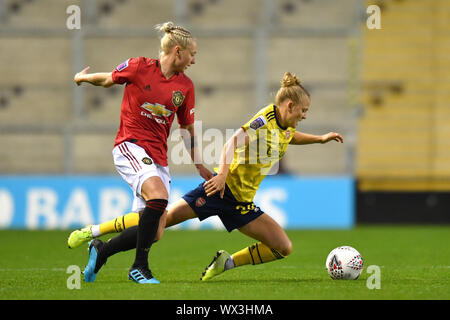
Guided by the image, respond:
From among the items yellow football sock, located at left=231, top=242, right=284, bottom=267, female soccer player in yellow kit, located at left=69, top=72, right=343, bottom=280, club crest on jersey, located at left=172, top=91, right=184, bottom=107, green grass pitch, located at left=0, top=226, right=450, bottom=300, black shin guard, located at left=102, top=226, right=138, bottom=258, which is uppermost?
club crest on jersey, located at left=172, top=91, right=184, bottom=107

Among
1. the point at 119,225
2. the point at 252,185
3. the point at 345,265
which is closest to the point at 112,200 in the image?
the point at 119,225

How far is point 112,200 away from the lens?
13.6 metres

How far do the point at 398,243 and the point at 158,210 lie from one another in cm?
566

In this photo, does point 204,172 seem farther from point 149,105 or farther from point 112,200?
point 112,200

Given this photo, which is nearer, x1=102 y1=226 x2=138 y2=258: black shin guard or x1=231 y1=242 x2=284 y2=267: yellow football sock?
x1=102 y1=226 x2=138 y2=258: black shin guard

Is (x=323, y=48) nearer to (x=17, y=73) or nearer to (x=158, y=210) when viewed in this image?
(x=17, y=73)

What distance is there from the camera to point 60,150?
52.0ft

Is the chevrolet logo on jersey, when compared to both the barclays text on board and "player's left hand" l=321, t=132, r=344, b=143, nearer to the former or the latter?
"player's left hand" l=321, t=132, r=344, b=143

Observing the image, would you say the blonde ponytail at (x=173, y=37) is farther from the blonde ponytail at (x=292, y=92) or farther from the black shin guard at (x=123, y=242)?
the black shin guard at (x=123, y=242)

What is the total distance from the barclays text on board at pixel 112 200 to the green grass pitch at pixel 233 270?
1364 mm

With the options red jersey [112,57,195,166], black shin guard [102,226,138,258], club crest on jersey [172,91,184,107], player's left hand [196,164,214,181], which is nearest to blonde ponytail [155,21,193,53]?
red jersey [112,57,195,166]

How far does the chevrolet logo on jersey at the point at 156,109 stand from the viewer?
5.79 metres

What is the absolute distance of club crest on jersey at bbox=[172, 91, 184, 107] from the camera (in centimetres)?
581

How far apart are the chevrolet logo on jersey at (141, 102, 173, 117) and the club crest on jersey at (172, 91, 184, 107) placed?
0.26 feet
